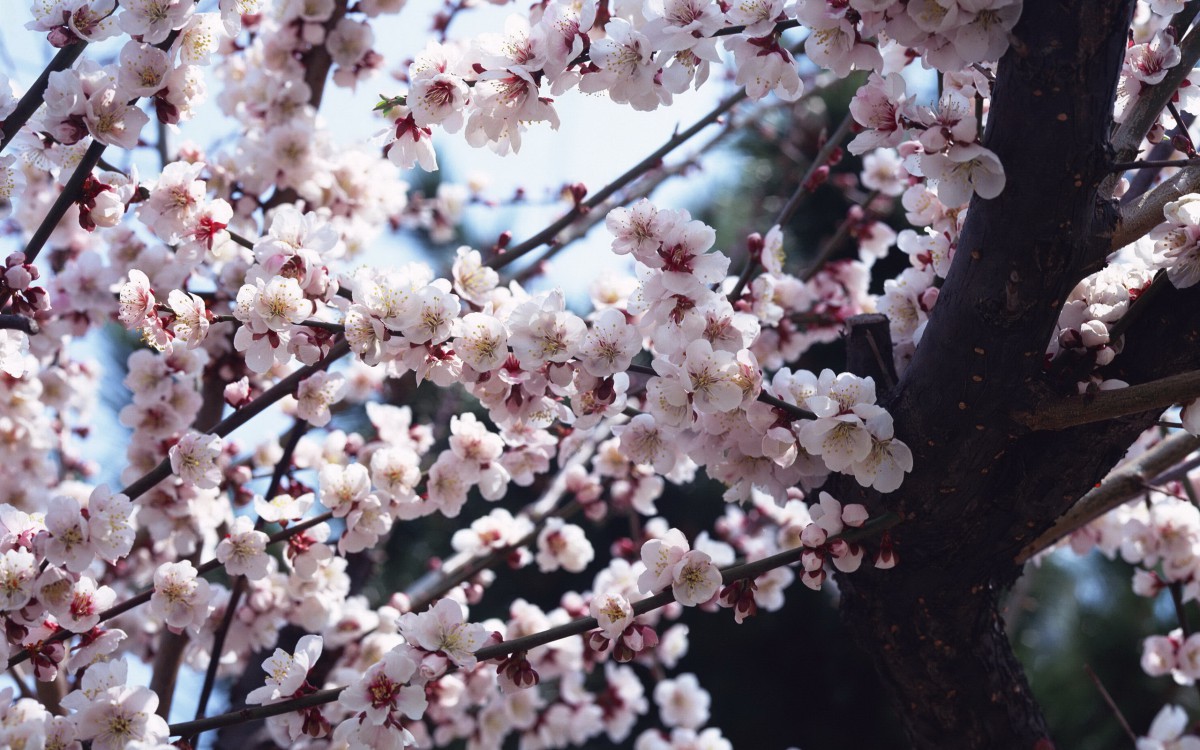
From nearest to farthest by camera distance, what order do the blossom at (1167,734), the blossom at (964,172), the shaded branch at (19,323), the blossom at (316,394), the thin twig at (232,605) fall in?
the blossom at (964,172)
the shaded branch at (19,323)
the blossom at (316,394)
the thin twig at (232,605)
the blossom at (1167,734)

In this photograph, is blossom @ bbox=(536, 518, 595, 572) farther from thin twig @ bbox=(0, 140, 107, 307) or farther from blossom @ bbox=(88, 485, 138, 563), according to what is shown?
thin twig @ bbox=(0, 140, 107, 307)

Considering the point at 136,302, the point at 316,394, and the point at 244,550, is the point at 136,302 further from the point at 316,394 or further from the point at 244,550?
the point at 244,550

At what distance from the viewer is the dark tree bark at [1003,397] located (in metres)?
1.12

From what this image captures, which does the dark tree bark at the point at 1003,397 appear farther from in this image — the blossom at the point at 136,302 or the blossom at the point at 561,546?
the blossom at the point at 136,302

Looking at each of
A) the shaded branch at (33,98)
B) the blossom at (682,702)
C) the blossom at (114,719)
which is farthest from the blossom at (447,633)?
the blossom at (682,702)

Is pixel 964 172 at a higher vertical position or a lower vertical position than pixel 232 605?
lower

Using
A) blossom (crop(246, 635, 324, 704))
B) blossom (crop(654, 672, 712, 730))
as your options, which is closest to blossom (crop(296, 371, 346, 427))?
blossom (crop(246, 635, 324, 704))

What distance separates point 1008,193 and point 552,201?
1881 mm

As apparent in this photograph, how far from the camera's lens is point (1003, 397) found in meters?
1.30

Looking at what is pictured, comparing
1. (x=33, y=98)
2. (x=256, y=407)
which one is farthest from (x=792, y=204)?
(x=33, y=98)

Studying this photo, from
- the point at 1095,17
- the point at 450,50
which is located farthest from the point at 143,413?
the point at 1095,17

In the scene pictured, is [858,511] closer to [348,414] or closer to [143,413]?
[143,413]

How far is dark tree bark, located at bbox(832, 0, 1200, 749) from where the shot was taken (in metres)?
1.12

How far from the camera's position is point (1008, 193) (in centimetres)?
118
